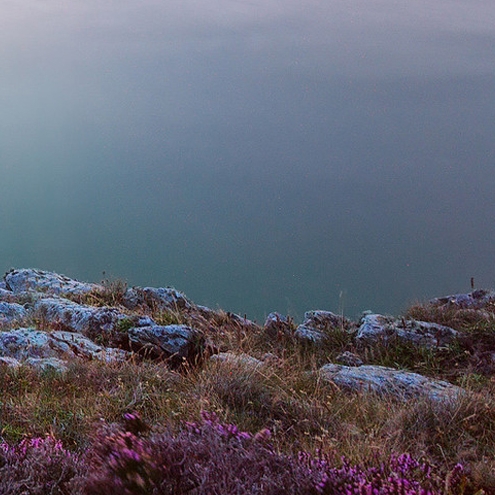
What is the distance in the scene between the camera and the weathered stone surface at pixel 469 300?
12.4 metres

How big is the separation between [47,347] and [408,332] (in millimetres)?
5285

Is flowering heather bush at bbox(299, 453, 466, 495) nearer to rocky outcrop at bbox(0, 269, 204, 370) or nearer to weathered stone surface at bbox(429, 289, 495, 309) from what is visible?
rocky outcrop at bbox(0, 269, 204, 370)

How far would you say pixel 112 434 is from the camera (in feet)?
10.3

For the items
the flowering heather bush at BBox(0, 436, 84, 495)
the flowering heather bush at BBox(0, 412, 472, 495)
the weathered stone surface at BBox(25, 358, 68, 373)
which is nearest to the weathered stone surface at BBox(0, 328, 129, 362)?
the weathered stone surface at BBox(25, 358, 68, 373)

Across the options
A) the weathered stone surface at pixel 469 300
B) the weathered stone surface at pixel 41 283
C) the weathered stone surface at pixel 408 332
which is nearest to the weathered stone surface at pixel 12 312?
the weathered stone surface at pixel 41 283

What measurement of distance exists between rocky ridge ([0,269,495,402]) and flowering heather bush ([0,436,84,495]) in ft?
8.19

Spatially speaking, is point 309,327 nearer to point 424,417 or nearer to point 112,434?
point 424,417

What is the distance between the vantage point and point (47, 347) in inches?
279

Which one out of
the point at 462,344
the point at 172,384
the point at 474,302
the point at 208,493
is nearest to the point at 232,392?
the point at 172,384

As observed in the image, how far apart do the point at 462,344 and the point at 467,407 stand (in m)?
4.36

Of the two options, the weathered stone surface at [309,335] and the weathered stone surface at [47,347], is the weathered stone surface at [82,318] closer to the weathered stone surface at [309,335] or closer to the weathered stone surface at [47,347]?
the weathered stone surface at [47,347]

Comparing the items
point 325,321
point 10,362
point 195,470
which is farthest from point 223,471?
point 325,321

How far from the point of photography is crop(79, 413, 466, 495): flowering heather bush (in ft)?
8.85

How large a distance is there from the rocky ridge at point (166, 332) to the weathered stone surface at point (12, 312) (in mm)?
15
